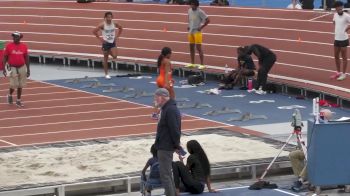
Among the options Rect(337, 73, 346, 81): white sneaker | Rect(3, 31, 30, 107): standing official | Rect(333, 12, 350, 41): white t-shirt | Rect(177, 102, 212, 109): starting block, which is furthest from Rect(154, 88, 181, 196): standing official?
Rect(337, 73, 346, 81): white sneaker

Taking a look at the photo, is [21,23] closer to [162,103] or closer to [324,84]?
[324,84]

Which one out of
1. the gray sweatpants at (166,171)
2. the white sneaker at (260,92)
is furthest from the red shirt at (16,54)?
the gray sweatpants at (166,171)

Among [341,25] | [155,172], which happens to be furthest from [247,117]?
[155,172]

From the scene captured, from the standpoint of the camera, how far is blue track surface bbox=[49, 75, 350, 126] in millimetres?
22312

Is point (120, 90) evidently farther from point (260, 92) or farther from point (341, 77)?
point (341, 77)

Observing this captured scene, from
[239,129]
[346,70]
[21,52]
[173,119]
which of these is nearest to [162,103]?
[173,119]

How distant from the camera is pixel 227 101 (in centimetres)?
2438

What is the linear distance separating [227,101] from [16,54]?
4483mm

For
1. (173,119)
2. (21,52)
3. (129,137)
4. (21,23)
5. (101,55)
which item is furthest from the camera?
(21,23)

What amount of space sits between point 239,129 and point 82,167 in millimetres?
4833

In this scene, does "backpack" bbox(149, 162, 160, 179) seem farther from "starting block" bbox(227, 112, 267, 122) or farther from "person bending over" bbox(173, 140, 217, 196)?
"starting block" bbox(227, 112, 267, 122)

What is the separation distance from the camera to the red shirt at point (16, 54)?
23391 millimetres

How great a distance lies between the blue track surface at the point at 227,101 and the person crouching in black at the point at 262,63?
252 mm

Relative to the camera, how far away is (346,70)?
25.7 m
